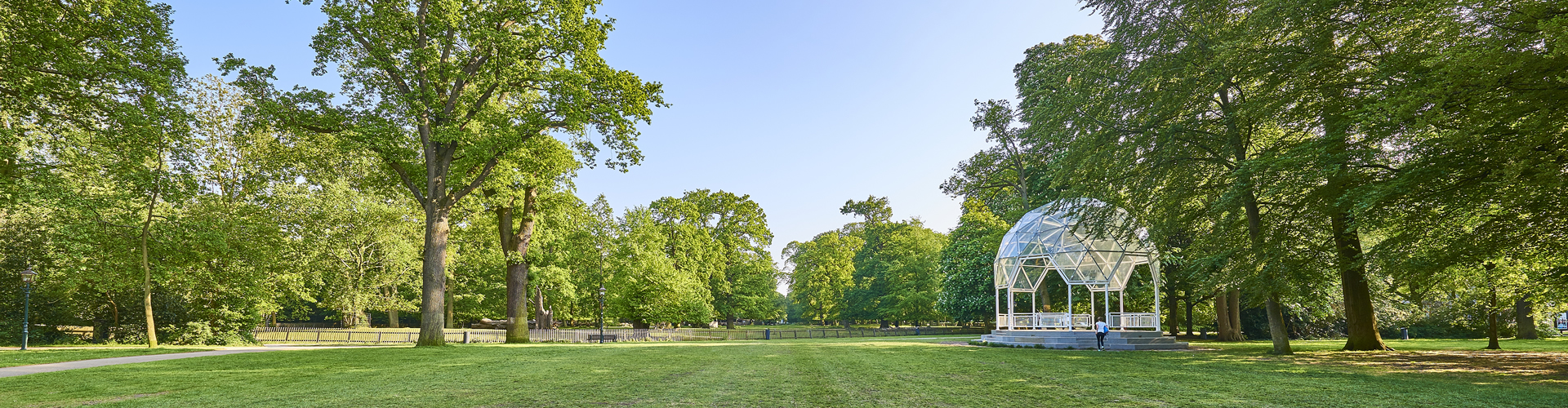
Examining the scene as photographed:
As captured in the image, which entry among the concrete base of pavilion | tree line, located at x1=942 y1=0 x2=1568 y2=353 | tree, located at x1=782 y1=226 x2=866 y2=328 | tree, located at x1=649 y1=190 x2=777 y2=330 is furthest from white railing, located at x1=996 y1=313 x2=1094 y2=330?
tree, located at x1=782 y1=226 x2=866 y2=328

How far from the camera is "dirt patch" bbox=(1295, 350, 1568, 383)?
12094 millimetres

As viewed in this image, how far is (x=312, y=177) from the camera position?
29.5 metres

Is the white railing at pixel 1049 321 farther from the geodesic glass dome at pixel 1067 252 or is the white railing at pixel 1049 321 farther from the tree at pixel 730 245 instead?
the tree at pixel 730 245

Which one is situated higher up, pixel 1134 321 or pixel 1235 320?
pixel 1134 321

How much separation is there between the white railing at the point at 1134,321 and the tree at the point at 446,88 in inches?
672

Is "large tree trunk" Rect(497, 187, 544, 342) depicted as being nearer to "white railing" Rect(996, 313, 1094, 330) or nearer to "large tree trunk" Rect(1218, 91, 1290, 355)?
"white railing" Rect(996, 313, 1094, 330)

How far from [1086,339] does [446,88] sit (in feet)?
69.5

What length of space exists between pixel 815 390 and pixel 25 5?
1814 centimetres

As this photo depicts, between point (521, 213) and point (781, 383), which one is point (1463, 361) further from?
point (521, 213)

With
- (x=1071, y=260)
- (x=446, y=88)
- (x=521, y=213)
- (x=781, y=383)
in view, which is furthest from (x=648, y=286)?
(x=781, y=383)

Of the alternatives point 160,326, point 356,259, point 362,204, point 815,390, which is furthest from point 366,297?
point 815,390

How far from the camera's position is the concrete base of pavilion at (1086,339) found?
21408 mm

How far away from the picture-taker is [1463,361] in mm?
14719

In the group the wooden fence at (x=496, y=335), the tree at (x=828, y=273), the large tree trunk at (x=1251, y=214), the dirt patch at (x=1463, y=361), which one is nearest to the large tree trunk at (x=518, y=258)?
the wooden fence at (x=496, y=335)
